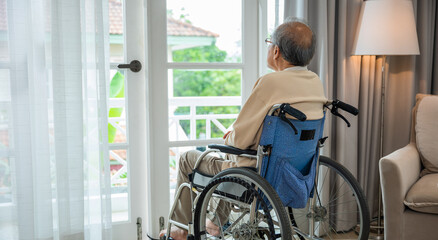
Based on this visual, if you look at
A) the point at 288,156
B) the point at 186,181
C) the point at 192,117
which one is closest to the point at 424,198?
the point at 288,156

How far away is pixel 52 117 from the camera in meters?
2.30

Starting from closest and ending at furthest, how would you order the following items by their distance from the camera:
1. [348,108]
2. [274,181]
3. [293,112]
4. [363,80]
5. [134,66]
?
[293,112] → [274,181] → [348,108] → [134,66] → [363,80]

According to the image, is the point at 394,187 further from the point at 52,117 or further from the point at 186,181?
the point at 52,117

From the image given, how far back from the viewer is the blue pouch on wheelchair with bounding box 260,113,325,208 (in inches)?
71.6

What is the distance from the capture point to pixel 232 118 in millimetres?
2859

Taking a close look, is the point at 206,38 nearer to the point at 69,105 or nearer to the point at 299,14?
the point at 299,14

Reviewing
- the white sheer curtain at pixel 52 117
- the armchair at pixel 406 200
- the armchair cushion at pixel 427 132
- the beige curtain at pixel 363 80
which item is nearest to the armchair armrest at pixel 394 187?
the armchair at pixel 406 200

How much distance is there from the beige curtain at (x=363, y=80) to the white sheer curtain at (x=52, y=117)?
4.10 feet

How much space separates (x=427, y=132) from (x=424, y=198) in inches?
20.4

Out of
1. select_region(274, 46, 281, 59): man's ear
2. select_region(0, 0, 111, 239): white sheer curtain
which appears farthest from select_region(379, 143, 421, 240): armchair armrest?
select_region(0, 0, 111, 239): white sheer curtain

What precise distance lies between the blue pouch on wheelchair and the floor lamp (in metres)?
0.98

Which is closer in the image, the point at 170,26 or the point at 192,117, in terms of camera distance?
the point at 170,26

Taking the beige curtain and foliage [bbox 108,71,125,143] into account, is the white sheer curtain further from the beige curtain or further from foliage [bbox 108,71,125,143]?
the beige curtain

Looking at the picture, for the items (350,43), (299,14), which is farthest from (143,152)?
(350,43)
